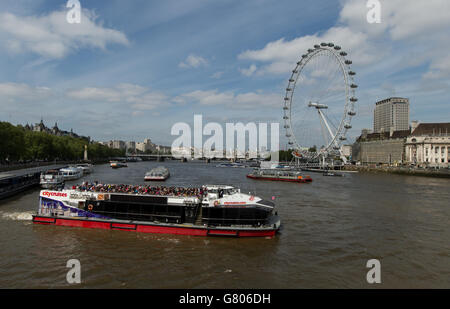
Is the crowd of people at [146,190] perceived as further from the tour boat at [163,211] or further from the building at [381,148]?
the building at [381,148]

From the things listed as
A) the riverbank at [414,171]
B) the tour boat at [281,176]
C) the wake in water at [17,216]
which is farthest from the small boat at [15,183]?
the riverbank at [414,171]

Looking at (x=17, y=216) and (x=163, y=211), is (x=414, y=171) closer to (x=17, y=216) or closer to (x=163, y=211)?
(x=163, y=211)

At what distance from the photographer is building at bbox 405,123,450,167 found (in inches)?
4087

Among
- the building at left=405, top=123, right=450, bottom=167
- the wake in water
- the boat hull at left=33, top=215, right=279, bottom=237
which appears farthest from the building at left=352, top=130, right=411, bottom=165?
the wake in water

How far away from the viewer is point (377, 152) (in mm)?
138375

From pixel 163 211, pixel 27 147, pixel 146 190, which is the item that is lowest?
pixel 163 211

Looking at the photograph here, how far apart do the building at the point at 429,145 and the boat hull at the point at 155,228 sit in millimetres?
108196

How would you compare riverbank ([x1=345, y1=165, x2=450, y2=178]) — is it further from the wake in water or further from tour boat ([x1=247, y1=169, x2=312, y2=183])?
the wake in water

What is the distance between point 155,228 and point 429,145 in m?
115

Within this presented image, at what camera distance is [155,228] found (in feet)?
64.3

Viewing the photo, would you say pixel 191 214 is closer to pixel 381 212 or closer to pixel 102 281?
pixel 102 281

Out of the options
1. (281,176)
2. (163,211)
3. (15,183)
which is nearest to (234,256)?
(163,211)
